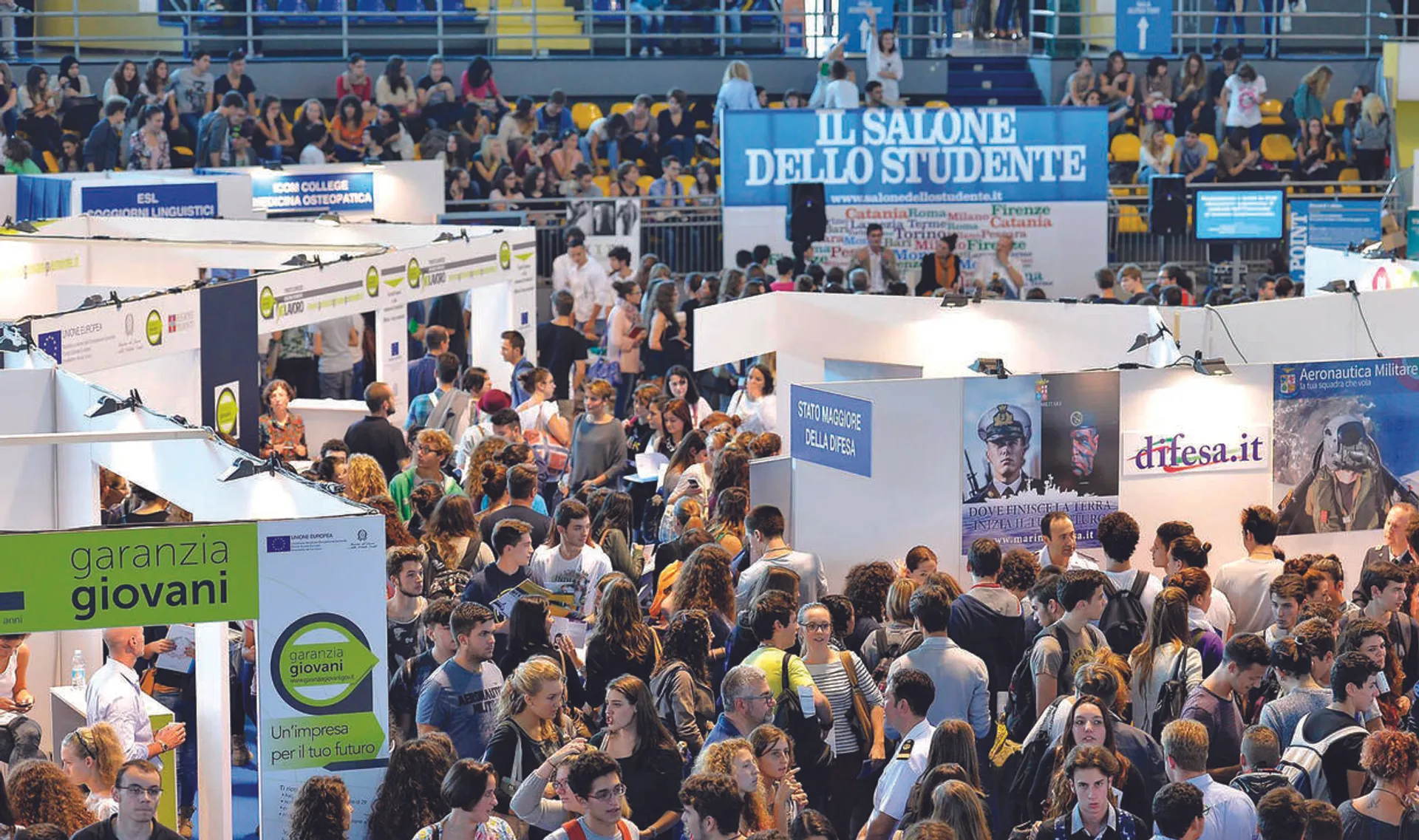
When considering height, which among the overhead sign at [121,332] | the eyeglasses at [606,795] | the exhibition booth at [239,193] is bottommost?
the eyeglasses at [606,795]

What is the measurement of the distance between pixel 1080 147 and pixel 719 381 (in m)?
6.49

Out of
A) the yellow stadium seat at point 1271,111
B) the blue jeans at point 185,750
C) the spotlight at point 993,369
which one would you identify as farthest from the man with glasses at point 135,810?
the yellow stadium seat at point 1271,111

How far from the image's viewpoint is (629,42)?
869 inches

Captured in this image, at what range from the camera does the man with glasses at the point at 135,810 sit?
546cm

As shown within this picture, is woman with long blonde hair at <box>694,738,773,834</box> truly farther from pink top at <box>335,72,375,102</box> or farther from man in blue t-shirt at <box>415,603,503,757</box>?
pink top at <box>335,72,375,102</box>

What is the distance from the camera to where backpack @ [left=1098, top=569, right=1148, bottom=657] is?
7.40m

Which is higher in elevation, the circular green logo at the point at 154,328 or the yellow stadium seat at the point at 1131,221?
the yellow stadium seat at the point at 1131,221

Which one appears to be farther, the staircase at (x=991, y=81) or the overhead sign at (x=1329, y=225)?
the staircase at (x=991, y=81)

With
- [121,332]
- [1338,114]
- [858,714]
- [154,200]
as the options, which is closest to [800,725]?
[858,714]

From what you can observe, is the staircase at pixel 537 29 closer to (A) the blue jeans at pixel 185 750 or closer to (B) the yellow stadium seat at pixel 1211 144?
(B) the yellow stadium seat at pixel 1211 144

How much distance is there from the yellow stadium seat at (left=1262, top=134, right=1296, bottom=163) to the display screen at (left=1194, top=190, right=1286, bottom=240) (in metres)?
3.13

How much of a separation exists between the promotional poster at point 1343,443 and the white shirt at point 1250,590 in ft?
4.61

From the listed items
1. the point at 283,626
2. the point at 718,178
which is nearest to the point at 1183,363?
the point at 283,626

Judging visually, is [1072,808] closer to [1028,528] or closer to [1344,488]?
[1028,528]
